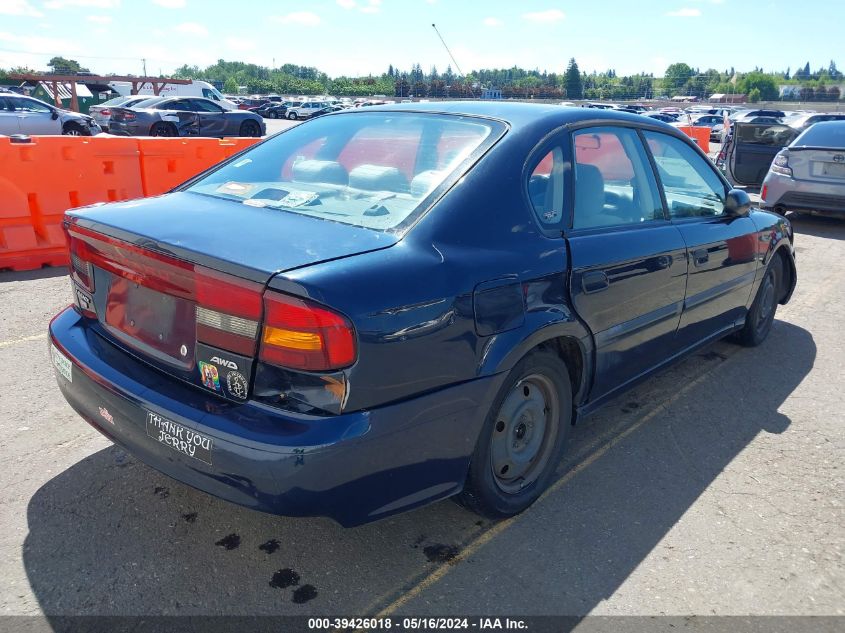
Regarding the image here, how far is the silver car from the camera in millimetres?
9164

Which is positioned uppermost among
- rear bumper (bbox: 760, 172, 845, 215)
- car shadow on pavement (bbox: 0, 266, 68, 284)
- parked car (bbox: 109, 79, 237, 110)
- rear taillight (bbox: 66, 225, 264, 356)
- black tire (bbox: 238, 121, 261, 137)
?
parked car (bbox: 109, 79, 237, 110)

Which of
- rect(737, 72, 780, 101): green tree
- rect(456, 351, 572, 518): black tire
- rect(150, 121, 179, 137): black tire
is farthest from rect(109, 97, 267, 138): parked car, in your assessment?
rect(737, 72, 780, 101): green tree

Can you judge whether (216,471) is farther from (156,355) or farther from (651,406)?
(651,406)

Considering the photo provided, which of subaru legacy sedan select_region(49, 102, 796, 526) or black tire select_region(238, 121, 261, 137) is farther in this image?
black tire select_region(238, 121, 261, 137)

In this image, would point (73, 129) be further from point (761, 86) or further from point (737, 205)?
point (761, 86)

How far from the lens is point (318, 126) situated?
11.6 ft

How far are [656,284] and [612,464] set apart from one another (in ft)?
3.02

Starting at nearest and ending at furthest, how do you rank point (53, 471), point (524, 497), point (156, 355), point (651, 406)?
1. point (156, 355)
2. point (524, 497)
3. point (53, 471)
4. point (651, 406)

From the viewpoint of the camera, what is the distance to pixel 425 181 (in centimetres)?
272

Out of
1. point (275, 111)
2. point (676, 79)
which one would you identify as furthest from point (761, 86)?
point (275, 111)

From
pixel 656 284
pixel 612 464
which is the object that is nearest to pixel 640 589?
pixel 612 464

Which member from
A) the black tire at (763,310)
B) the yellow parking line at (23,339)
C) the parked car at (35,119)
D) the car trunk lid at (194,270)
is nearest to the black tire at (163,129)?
the parked car at (35,119)

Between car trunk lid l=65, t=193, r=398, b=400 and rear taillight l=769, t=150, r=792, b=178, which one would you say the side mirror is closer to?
car trunk lid l=65, t=193, r=398, b=400

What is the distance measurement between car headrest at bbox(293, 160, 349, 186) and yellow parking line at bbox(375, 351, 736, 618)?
5.24 ft
